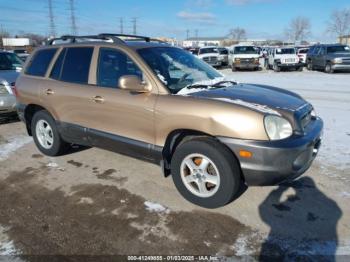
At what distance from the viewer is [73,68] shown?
5.02 metres

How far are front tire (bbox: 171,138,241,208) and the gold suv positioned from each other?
0.04 ft

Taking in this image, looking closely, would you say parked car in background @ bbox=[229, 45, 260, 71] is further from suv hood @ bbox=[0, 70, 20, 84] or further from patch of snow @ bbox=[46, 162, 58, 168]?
patch of snow @ bbox=[46, 162, 58, 168]

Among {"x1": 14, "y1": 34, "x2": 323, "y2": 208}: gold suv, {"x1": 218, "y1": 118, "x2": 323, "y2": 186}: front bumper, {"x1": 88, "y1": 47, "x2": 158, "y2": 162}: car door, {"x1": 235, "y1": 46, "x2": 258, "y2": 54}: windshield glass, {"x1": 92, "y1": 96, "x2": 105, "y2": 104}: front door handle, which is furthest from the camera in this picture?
{"x1": 235, "y1": 46, "x2": 258, "y2": 54}: windshield glass

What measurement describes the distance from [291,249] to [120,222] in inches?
67.0

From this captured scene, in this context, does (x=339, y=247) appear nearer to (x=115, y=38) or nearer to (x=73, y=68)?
(x=115, y=38)

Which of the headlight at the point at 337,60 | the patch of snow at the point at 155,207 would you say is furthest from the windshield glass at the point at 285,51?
the patch of snow at the point at 155,207

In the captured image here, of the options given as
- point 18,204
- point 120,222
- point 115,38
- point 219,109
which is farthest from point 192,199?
point 115,38

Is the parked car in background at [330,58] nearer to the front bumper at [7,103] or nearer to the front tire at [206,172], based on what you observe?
the front bumper at [7,103]

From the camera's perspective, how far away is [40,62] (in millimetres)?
5617

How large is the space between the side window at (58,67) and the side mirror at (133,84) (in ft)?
5.65

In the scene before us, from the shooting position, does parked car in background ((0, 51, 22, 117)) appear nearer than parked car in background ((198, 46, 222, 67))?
Yes

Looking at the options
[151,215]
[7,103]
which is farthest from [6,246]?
[7,103]

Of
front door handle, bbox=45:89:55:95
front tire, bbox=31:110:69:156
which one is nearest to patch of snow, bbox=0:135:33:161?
front tire, bbox=31:110:69:156

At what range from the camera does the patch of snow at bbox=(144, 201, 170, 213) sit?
382 cm
